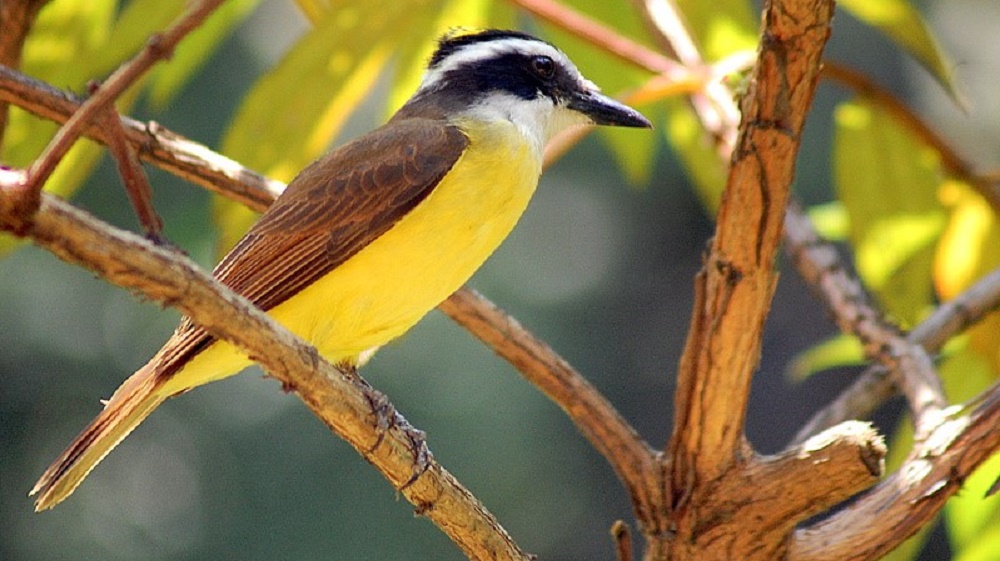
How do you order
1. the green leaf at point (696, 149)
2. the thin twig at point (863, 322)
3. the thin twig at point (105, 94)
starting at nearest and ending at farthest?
the thin twig at point (105, 94) → the thin twig at point (863, 322) → the green leaf at point (696, 149)

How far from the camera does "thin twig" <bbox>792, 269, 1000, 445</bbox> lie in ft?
10.4

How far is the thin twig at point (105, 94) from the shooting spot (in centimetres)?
153

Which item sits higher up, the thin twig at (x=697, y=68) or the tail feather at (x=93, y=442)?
the thin twig at (x=697, y=68)

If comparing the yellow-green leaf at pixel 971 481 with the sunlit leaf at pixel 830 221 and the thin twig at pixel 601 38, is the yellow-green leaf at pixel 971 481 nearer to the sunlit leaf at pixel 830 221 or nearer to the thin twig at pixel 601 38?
the sunlit leaf at pixel 830 221

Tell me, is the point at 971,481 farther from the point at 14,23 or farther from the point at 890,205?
the point at 14,23

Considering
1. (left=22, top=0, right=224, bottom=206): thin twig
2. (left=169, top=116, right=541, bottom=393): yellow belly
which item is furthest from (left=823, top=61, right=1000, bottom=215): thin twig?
(left=22, top=0, right=224, bottom=206): thin twig

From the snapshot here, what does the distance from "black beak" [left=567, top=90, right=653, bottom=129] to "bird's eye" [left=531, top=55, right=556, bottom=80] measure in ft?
0.30

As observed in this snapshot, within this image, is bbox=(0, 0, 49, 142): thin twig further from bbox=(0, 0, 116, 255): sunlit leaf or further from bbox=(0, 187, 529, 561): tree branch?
bbox=(0, 187, 529, 561): tree branch

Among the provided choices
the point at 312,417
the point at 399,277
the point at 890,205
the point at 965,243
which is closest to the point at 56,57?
the point at 399,277

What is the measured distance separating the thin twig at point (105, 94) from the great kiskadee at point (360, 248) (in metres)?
0.74

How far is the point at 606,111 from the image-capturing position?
3.26 meters

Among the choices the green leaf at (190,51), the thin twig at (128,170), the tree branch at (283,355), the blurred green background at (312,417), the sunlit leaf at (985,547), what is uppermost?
the blurred green background at (312,417)

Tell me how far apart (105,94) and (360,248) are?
3.76ft

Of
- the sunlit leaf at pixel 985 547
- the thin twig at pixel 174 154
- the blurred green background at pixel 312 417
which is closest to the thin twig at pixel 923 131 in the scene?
the sunlit leaf at pixel 985 547
